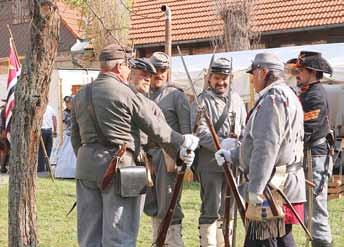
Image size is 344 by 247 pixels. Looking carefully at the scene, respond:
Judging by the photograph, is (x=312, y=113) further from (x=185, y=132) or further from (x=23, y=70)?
(x=23, y=70)

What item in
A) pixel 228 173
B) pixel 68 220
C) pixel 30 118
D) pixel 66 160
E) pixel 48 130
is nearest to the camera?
pixel 228 173

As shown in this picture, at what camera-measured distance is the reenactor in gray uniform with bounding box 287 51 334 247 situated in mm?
5789

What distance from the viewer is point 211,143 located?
18.0ft

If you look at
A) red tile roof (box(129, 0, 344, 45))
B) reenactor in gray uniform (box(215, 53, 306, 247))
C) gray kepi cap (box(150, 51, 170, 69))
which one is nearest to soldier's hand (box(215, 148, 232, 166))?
reenactor in gray uniform (box(215, 53, 306, 247))

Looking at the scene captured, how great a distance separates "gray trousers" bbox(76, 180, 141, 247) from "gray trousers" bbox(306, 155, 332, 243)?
2022 mm

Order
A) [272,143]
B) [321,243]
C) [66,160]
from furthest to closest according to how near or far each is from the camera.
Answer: [66,160], [321,243], [272,143]

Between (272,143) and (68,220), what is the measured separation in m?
4.42

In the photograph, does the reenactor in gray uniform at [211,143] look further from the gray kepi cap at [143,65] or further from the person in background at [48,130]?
the person in background at [48,130]

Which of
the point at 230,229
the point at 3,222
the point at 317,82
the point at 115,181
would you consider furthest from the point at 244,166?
the point at 3,222

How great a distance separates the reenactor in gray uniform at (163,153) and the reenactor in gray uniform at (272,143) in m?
1.10

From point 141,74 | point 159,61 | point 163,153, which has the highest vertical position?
point 159,61

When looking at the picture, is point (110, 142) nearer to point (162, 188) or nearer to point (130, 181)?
point (130, 181)

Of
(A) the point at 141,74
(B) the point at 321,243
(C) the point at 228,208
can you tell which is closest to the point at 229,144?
(C) the point at 228,208

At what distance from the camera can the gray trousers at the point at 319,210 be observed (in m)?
6.01
